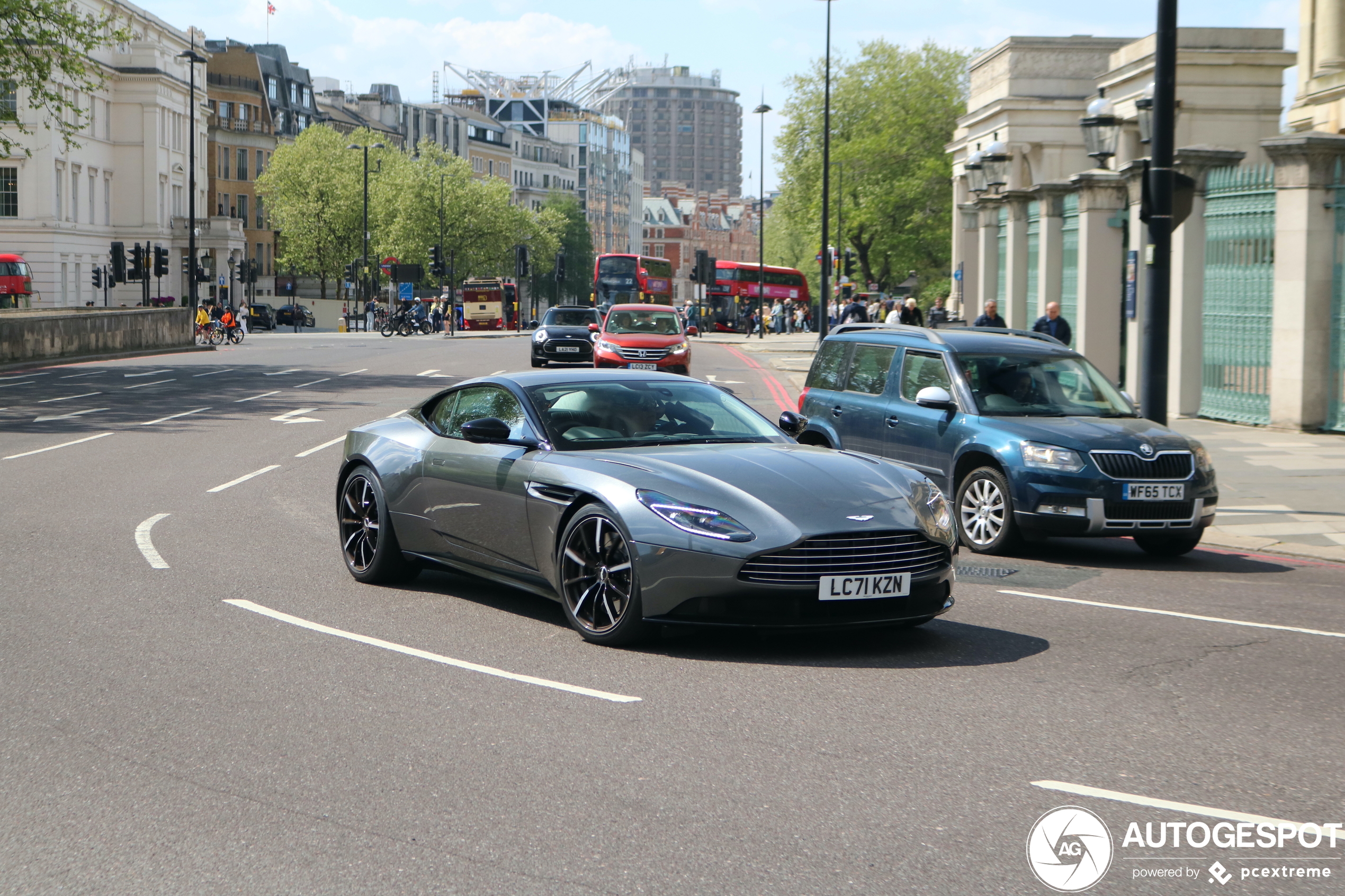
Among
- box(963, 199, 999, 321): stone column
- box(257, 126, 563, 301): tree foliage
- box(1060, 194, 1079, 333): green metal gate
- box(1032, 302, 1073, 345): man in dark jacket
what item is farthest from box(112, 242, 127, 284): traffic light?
box(257, 126, 563, 301): tree foliage

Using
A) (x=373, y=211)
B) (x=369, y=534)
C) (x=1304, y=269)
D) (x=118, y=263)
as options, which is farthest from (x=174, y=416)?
(x=373, y=211)

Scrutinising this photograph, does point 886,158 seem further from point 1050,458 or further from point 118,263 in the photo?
point 1050,458

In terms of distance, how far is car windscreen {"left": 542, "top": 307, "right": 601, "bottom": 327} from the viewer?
38.9m

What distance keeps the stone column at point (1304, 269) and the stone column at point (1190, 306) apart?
220 centimetres

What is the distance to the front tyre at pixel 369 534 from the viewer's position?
8953 mm

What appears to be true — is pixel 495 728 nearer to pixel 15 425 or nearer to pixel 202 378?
pixel 15 425

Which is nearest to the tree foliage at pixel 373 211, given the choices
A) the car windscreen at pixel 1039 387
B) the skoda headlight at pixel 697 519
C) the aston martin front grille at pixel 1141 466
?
the car windscreen at pixel 1039 387

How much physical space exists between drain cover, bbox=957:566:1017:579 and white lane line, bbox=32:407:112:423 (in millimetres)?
15736

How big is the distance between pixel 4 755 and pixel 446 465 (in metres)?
3.42

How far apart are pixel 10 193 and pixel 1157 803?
280 ft

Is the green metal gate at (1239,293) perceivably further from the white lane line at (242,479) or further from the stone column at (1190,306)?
the white lane line at (242,479)

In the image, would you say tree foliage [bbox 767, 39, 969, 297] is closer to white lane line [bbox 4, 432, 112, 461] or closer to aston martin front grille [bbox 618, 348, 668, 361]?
aston martin front grille [bbox 618, 348, 668, 361]

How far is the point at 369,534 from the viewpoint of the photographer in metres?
9.17

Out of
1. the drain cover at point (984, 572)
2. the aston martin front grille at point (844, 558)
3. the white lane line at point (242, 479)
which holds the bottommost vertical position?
the drain cover at point (984, 572)
